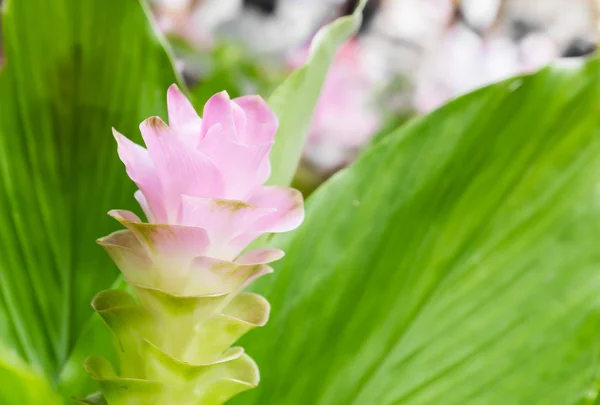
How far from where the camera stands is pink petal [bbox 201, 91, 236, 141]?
0.20m

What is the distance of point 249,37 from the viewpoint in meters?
1.32

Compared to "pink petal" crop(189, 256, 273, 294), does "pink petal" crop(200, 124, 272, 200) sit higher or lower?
higher

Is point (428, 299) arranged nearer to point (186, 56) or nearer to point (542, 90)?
point (542, 90)

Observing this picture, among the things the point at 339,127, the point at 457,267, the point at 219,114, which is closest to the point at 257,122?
the point at 219,114

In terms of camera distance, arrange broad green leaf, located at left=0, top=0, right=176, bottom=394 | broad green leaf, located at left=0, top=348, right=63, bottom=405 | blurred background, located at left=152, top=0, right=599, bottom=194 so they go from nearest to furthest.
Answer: broad green leaf, located at left=0, top=348, right=63, bottom=405 < broad green leaf, located at left=0, top=0, right=176, bottom=394 < blurred background, located at left=152, top=0, right=599, bottom=194

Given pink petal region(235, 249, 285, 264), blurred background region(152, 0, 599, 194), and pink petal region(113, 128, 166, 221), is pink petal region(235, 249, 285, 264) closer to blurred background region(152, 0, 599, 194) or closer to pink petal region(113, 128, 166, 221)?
pink petal region(113, 128, 166, 221)

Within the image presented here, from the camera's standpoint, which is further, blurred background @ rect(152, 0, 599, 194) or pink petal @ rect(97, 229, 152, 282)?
blurred background @ rect(152, 0, 599, 194)

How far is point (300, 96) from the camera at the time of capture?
10.5 inches

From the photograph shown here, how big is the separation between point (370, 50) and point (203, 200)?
1.03 metres

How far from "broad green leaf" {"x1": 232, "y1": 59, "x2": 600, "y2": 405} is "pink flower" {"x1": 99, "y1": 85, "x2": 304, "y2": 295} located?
0.08 metres

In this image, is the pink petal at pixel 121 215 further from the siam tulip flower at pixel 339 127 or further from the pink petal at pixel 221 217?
the siam tulip flower at pixel 339 127

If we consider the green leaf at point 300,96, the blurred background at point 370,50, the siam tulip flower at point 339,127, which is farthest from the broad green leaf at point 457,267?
the siam tulip flower at point 339,127

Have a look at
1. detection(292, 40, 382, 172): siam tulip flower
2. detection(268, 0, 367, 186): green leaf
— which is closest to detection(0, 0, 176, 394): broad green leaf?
detection(268, 0, 367, 186): green leaf

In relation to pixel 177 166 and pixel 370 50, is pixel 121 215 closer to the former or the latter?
pixel 177 166
